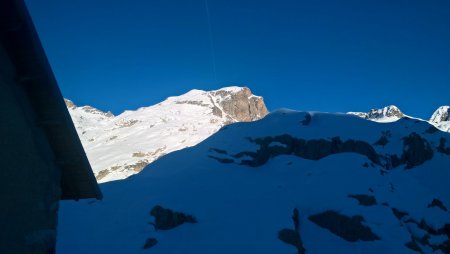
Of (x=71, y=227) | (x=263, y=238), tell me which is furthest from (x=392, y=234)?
(x=71, y=227)

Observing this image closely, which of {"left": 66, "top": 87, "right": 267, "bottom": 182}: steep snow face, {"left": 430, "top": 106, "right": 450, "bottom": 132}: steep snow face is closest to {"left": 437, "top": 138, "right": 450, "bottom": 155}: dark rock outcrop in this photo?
{"left": 430, "top": 106, "right": 450, "bottom": 132}: steep snow face

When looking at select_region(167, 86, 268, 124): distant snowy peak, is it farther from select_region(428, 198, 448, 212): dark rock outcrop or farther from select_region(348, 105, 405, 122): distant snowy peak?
select_region(428, 198, 448, 212): dark rock outcrop

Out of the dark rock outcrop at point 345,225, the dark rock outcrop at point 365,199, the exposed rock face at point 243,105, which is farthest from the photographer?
the exposed rock face at point 243,105

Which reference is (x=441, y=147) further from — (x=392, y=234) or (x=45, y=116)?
(x=45, y=116)

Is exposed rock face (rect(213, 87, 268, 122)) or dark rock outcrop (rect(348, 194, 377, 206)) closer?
dark rock outcrop (rect(348, 194, 377, 206))

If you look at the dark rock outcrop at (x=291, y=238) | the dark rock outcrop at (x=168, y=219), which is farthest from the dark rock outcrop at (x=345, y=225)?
the dark rock outcrop at (x=168, y=219)

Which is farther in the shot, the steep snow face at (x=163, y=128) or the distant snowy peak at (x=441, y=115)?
the distant snowy peak at (x=441, y=115)

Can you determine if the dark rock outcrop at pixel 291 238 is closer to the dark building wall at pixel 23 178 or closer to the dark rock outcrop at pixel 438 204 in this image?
the dark rock outcrop at pixel 438 204
